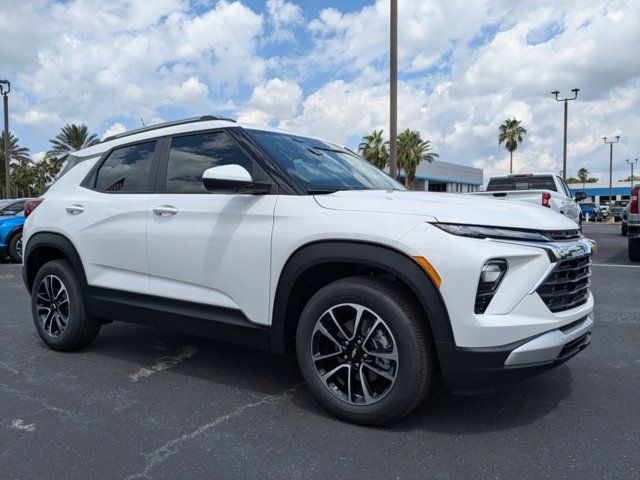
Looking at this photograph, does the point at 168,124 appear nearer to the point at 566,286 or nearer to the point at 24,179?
the point at 566,286

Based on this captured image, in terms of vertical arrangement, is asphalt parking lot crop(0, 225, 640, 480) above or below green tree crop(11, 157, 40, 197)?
below

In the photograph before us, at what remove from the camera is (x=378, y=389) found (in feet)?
9.51

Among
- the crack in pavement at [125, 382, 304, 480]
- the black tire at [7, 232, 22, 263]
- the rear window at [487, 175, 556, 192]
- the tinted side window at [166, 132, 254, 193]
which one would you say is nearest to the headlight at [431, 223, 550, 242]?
the tinted side window at [166, 132, 254, 193]

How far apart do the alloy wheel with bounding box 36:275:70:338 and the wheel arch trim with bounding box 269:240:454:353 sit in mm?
2217

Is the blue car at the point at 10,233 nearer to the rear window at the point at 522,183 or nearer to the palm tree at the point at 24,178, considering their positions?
the rear window at the point at 522,183

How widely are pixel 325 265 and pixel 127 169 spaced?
2017 mm

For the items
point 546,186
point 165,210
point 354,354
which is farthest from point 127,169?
point 546,186

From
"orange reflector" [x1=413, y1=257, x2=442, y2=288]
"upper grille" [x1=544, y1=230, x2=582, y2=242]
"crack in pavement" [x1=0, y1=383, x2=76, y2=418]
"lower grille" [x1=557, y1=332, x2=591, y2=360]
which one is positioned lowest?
"crack in pavement" [x1=0, y1=383, x2=76, y2=418]

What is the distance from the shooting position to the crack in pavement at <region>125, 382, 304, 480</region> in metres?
2.53

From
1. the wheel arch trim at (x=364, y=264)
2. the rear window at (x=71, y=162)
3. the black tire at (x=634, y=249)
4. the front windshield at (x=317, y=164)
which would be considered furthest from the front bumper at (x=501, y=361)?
the black tire at (x=634, y=249)

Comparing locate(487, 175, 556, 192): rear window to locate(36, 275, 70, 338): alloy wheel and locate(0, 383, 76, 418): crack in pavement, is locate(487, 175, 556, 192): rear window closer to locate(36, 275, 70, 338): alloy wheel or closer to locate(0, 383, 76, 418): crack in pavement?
locate(36, 275, 70, 338): alloy wheel

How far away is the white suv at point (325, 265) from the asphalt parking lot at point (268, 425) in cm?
27

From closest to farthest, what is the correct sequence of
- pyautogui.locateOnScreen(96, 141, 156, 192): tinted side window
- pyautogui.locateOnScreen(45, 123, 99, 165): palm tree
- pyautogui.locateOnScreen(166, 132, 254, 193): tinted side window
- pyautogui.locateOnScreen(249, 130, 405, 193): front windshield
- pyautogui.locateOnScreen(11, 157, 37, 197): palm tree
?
pyautogui.locateOnScreen(249, 130, 405, 193): front windshield, pyautogui.locateOnScreen(166, 132, 254, 193): tinted side window, pyautogui.locateOnScreen(96, 141, 156, 192): tinted side window, pyautogui.locateOnScreen(45, 123, 99, 165): palm tree, pyautogui.locateOnScreen(11, 157, 37, 197): palm tree

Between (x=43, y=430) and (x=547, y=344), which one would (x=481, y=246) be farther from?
(x=43, y=430)
